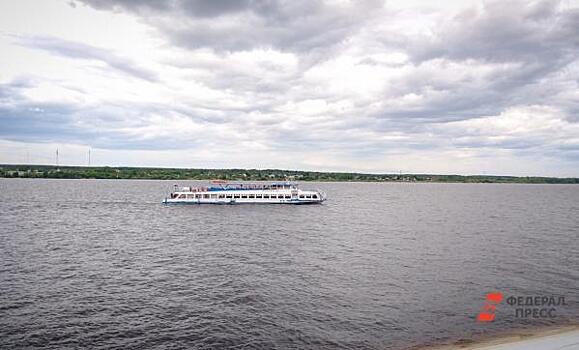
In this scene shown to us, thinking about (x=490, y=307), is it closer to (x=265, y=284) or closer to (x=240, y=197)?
(x=265, y=284)

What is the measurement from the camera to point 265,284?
44938mm

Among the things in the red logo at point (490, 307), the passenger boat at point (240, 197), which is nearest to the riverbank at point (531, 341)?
the red logo at point (490, 307)

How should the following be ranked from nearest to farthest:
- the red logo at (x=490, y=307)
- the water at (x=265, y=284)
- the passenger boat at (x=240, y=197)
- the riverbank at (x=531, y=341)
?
1. the riverbank at (x=531, y=341)
2. the water at (x=265, y=284)
3. the red logo at (x=490, y=307)
4. the passenger boat at (x=240, y=197)

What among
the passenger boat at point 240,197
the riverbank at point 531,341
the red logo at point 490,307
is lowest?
the red logo at point 490,307

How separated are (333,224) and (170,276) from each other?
5743cm

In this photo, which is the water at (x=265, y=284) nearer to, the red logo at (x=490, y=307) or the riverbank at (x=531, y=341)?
the red logo at (x=490, y=307)

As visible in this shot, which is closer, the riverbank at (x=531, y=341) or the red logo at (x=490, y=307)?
the riverbank at (x=531, y=341)

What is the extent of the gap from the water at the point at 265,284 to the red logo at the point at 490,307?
2.19ft

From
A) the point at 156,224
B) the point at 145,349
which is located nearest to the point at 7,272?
the point at 145,349

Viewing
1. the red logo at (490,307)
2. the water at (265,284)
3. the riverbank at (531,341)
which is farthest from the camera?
the red logo at (490,307)

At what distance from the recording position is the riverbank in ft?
80.6

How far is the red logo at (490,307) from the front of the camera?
1382 inches

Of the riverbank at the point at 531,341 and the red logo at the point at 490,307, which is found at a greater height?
the riverbank at the point at 531,341

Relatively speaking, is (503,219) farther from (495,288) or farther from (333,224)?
(495,288)
